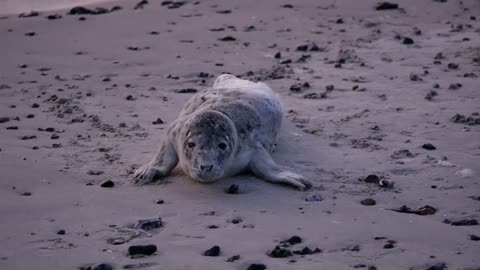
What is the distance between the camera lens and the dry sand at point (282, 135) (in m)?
4.76

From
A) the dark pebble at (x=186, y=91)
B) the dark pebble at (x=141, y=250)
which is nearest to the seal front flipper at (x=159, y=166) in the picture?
the dark pebble at (x=141, y=250)

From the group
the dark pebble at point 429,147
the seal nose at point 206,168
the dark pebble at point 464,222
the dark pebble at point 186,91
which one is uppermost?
the seal nose at point 206,168

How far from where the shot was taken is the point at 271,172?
596cm

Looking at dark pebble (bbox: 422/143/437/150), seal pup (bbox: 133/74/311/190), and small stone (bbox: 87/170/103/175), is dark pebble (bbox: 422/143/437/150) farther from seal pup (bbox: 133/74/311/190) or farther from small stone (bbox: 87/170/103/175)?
small stone (bbox: 87/170/103/175)

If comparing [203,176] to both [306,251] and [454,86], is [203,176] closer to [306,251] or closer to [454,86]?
[306,251]

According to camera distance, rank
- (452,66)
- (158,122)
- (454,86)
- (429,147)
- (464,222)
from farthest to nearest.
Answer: (452,66), (454,86), (158,122), (429,147), (464,222)

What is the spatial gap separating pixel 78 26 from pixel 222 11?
1.96 m

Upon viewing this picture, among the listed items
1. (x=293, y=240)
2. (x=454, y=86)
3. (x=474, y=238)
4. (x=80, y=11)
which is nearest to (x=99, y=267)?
(x=293, y=240)

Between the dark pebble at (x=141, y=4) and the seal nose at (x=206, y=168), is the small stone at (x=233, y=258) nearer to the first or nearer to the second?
the seal nose at (x=206, y=168)

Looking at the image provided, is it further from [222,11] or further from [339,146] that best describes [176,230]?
[222,11]

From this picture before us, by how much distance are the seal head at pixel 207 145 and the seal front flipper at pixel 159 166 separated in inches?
4.5

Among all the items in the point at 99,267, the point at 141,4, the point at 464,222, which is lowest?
the point at 464,222

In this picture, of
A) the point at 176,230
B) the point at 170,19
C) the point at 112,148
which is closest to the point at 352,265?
the point at 176,230

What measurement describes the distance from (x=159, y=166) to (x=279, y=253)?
173 cm
